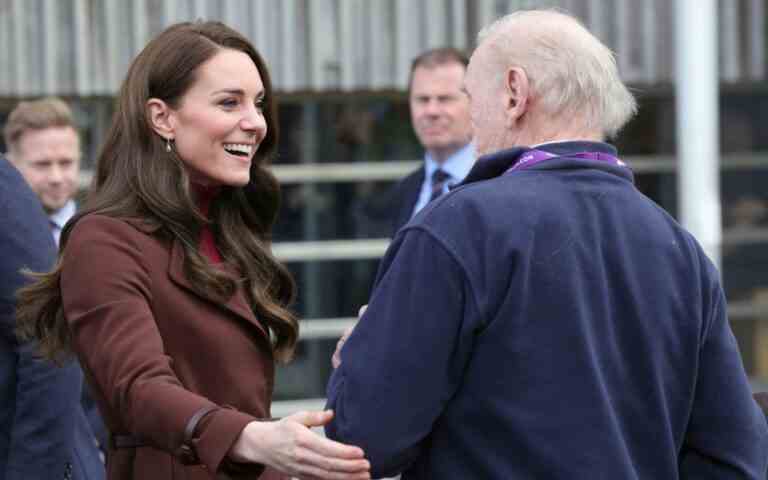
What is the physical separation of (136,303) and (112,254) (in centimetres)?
12

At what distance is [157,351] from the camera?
259 cm

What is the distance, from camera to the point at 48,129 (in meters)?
5.12

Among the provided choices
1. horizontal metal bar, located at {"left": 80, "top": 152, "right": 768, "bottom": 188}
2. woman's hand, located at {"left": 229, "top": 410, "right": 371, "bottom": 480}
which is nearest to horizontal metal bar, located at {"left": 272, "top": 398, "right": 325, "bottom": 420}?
horizontal metal bar, located at {"left": 80, "top": 152, "right": 768, "bottom": 188}

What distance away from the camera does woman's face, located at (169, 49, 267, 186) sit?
114 inches

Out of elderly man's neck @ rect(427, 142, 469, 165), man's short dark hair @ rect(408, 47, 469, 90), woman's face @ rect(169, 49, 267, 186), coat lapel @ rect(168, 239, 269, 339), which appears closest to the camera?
coat lapel @ rect(168, 239, 269, 339)

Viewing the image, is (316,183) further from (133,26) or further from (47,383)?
(47,383)

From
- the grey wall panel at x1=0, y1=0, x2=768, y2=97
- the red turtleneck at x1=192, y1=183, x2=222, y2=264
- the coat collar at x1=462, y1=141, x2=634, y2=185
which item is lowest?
the red turtleneck at x1=192, y1=183, x2=222, y2=264

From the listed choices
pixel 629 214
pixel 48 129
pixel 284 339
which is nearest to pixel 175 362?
pixel 284 339

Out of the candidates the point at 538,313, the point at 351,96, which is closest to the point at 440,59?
the point at 351,96

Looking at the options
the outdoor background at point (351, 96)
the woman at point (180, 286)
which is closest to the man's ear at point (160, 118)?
the woman at point (180, 286)

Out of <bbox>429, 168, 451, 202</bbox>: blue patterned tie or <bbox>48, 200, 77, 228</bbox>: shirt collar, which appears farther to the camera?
<bbox>429, 168, 451, 202</bbox>: blue patterned tie

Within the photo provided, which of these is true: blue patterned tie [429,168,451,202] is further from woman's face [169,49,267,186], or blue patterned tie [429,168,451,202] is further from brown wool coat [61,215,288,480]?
brown wool coat [61,215,288,480]

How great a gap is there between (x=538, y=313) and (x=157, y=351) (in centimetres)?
72

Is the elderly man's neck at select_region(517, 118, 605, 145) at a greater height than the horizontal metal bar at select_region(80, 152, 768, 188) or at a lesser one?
greater
